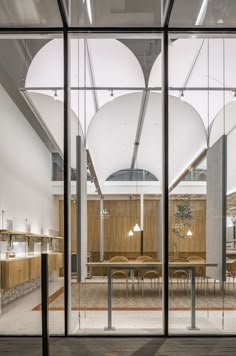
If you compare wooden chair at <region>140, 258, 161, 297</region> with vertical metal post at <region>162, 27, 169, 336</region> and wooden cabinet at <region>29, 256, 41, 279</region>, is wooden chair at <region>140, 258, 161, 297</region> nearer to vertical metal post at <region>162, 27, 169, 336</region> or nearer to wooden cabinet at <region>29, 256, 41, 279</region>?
vertical metal post at <region>162, 27, 169, 336</region>

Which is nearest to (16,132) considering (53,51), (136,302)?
(53,51)

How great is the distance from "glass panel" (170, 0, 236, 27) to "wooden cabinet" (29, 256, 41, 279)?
380cm

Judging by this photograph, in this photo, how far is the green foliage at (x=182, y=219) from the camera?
6344mm

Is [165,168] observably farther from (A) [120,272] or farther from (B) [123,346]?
(B) [123,346]

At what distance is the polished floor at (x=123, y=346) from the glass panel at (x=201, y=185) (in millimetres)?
482

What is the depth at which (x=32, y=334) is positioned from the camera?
20.0ft

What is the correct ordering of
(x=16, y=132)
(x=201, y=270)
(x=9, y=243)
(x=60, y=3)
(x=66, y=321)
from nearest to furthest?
(x=60, y=3), (x=66, y=321), (x=201, y=270), (x=16, y=132), (x=9, y=243)

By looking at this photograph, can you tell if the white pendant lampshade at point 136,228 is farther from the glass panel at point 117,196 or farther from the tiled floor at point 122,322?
the tiled floor at point 122,322

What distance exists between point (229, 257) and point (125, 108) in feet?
7.82

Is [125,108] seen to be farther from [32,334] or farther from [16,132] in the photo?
[32,334]

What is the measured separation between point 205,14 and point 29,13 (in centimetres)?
219

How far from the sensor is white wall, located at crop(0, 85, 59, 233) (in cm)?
689

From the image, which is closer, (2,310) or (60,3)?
(60,3)

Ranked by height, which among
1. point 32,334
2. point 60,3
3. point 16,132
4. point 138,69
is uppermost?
point 60,3
